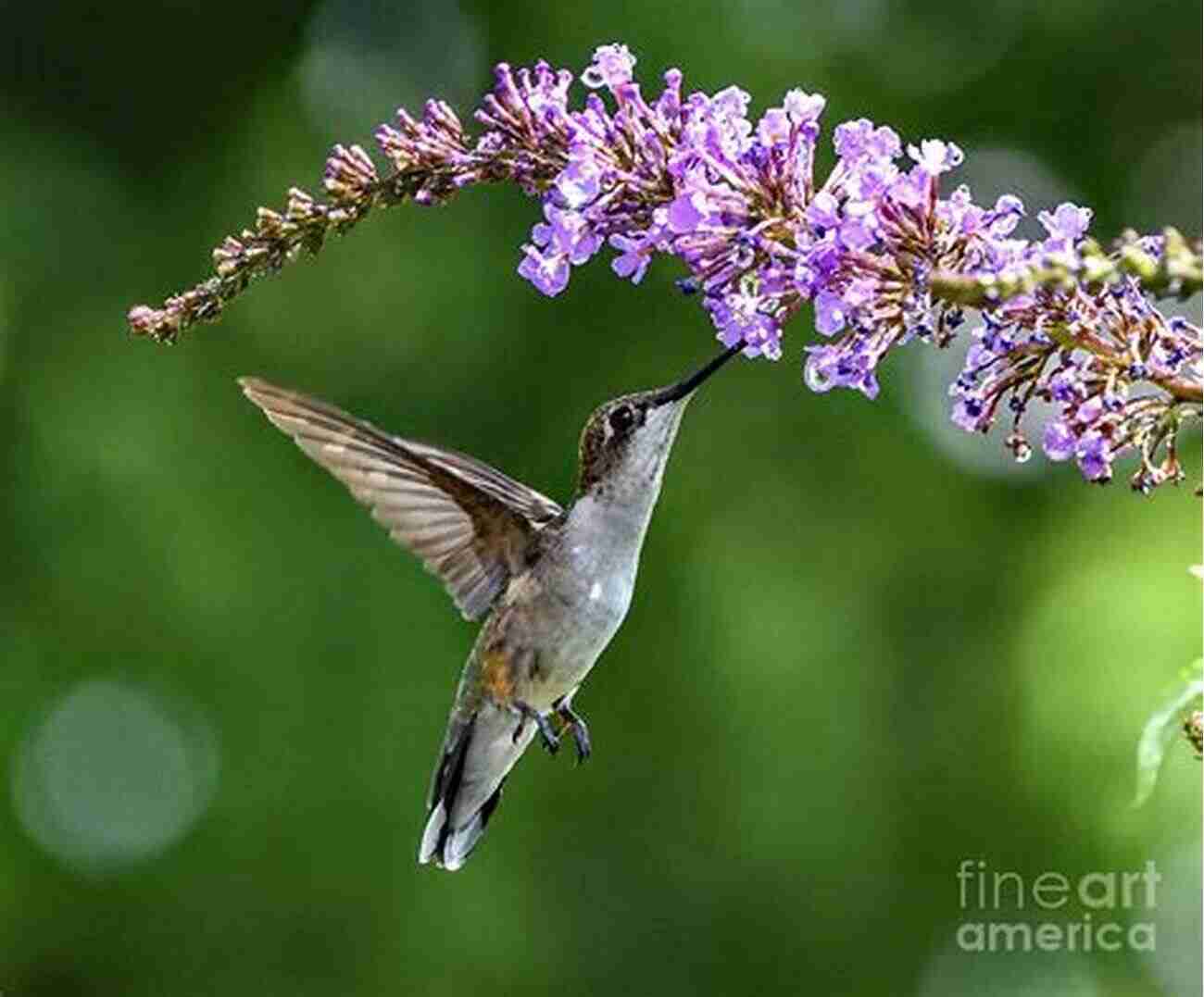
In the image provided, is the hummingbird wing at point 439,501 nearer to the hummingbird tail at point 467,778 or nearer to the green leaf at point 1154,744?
the hummingbird tail at point 467,778

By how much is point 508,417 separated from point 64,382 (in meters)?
1.40

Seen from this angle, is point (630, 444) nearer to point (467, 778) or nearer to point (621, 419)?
point (621, 419)

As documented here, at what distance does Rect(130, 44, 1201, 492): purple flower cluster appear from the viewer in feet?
5.92

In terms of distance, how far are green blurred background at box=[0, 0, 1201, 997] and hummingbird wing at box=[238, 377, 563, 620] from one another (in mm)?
3532

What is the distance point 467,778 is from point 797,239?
1.36m

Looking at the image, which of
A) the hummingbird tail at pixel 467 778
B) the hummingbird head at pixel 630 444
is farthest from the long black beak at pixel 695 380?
the hummingbird tail at pixel 467 778

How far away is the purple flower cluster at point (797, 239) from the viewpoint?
5.92ft

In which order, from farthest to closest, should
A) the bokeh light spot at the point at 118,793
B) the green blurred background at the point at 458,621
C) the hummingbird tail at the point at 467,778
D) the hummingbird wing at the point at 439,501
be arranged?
the bokeh light spot at the point at 118,793 → the green blurred background at the point at 458,621 → the hummingbird tail at the point at 467,778 → the hummingbird wing at the point at 439,501

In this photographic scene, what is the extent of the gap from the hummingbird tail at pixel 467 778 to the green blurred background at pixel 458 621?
3.37 meters

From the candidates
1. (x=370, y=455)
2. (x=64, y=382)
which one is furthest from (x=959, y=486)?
(x=370, y=455)

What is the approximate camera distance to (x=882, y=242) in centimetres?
185

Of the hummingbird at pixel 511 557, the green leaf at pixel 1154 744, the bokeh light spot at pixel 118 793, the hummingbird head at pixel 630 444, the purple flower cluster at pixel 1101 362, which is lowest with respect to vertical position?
the green leaf at pixel 1154 744

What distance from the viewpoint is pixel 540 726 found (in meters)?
2.82

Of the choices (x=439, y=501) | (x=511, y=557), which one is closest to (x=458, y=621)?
(x=511, y=557)
